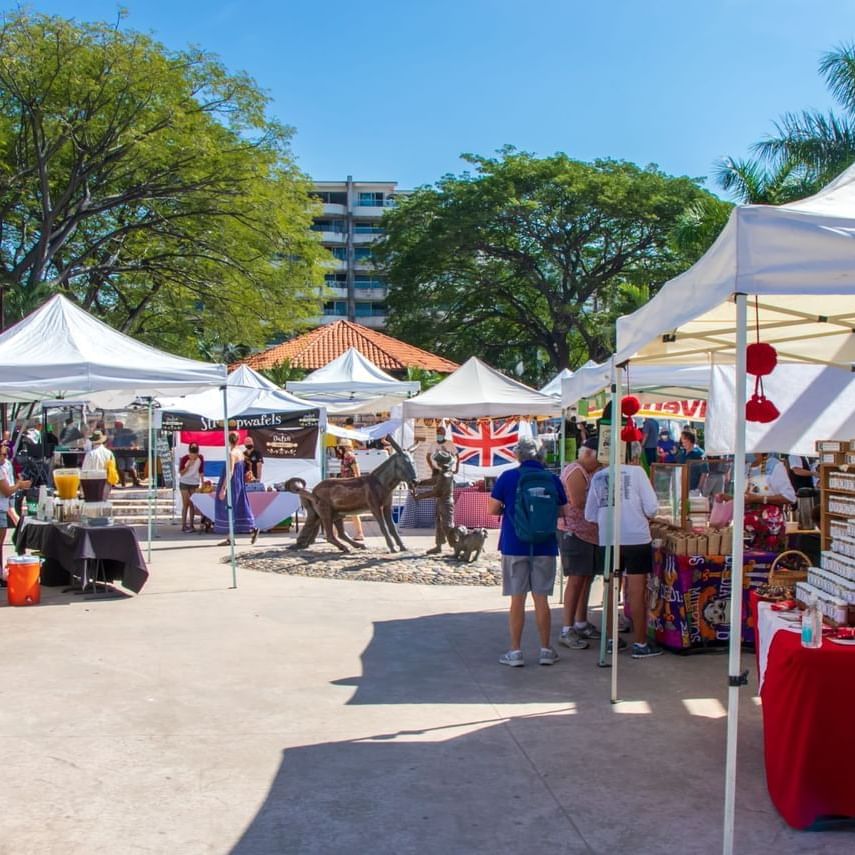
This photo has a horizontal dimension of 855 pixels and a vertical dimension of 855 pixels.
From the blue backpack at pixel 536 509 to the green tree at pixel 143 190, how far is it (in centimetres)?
1994

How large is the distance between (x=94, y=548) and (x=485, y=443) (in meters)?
8.75

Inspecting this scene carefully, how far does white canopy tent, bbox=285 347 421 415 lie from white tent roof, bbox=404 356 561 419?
4.91 m

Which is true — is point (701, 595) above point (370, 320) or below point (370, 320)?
below

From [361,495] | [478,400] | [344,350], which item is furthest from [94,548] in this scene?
[344,350]

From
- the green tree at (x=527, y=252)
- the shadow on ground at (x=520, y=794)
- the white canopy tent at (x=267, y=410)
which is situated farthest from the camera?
the green tree at (x=527, y=252)

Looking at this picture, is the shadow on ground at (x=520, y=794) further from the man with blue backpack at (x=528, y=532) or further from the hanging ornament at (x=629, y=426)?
the hanging ornament at (x=629, y=426)

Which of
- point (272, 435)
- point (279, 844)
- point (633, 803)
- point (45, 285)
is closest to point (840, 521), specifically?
point (633, 803)

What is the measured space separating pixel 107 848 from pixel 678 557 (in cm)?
474

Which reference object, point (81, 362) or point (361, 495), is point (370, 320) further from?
point (81, 362)

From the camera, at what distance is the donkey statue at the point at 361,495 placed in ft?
41.9

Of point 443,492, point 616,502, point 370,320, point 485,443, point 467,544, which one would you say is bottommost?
point 467,544

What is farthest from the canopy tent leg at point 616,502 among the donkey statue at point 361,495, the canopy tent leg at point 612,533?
the donkey statue at point 361,495

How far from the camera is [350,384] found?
22.8m

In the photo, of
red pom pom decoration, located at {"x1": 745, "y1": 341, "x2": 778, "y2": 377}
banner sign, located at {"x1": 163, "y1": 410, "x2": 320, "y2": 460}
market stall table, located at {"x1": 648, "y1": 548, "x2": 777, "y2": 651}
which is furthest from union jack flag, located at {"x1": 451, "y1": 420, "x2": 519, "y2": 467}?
red pom pom decoration, located at {"x1": 745, "y1": 341, "x2": 778, "y2": 377}
